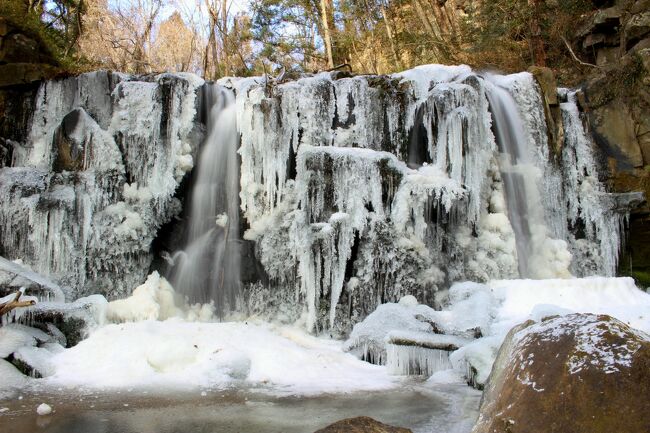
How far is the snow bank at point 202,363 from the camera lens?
18.3ft

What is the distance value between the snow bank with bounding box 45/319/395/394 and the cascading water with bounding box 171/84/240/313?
7.88 feet

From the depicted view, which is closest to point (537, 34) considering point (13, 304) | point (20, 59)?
point (20, 59)

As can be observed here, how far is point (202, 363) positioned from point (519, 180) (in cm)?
639

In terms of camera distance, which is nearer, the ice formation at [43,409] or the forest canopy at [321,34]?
the ice formation at [43,409]

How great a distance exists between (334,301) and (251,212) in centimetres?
207

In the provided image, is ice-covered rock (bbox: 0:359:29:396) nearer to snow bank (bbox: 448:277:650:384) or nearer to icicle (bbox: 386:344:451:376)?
icicle (bbox: 386:344:451:376)

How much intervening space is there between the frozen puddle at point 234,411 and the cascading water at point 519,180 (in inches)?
181

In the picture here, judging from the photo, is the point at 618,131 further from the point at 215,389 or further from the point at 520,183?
the point at 215,389

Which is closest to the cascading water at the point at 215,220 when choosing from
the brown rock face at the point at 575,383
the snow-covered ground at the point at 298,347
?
the snow-covered ground at the point at 298,347

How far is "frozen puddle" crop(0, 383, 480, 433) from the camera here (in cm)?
418

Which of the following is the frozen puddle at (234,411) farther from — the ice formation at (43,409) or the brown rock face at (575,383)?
the brown rock face at (575,383)

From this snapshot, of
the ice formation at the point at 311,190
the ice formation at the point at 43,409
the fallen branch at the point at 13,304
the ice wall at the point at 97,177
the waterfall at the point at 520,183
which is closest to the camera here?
the ice formation at the point at 43,409

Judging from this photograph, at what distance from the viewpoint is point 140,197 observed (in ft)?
29.1

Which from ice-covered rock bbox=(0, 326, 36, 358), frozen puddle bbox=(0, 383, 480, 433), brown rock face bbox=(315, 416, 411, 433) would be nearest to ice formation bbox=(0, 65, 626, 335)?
ice-covered rock bbox=(0, 326, 36, 358)
